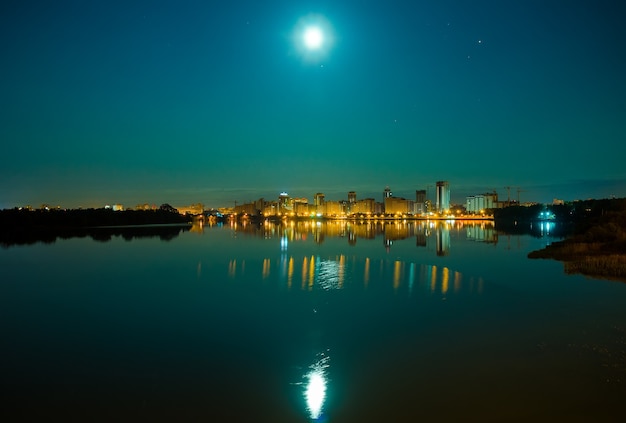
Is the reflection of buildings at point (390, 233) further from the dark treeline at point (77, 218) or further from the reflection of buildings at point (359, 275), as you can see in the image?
the dark treeline at point (77, 218)

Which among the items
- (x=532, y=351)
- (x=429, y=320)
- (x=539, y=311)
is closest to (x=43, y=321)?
(x=429, y=320)

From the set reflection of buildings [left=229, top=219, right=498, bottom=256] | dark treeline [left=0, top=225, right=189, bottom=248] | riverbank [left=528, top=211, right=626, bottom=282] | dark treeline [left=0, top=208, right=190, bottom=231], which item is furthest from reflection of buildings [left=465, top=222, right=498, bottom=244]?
dark treeline [left=0, top=208, right=190, bottom=231]

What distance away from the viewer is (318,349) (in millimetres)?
10734

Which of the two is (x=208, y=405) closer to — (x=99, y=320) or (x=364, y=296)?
(x=99, y=320)

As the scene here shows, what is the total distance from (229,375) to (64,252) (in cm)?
3207

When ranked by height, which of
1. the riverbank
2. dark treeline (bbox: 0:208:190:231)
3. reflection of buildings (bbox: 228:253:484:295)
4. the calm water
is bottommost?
the calm water

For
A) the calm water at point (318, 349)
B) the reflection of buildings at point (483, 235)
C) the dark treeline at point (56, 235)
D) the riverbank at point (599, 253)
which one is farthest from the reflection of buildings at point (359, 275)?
the dark treeline at point (56, 235)

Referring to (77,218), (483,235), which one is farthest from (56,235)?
(483,235)

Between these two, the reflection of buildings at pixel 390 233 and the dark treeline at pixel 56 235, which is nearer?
the reflection of buildings at pixel 390 233

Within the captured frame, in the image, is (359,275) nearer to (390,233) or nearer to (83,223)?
(390,233)

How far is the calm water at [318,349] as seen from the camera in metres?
7.72

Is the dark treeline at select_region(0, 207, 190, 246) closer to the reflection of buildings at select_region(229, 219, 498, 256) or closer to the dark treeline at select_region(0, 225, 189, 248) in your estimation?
the dark treeline at select_region(0, 225, 189, 248)

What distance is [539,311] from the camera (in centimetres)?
1370

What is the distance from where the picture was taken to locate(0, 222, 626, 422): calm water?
Answer: 25.3 ft
